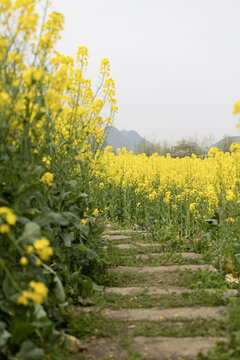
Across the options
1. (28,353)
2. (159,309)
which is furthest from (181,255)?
(28,353)

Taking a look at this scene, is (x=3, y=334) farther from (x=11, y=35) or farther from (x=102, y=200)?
(x=102, y=200)

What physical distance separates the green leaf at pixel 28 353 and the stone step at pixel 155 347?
435 millimetres

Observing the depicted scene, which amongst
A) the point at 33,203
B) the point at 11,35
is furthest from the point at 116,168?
the point at 11,35

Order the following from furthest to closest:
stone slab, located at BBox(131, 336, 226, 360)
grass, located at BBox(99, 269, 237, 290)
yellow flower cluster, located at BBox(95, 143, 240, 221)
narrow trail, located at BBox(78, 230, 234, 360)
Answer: yellow flower cluster, located at BBox(95, 143, 240, 221) → grass, located at BBox(99, 269, 237, 290) → narrow trail, located at BBox(78, 230, 234, 360) → stone slab, located at BBox(131, 336, 226, 360)

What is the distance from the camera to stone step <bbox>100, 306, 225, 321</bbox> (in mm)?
3014

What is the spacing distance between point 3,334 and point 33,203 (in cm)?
129

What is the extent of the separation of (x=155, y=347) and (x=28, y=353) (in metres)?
0.88

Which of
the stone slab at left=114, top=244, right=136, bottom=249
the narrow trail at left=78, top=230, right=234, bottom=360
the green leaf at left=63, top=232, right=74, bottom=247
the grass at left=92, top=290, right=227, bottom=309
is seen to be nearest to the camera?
the narrow trail at left=78, top=230, right=234, bottom=360

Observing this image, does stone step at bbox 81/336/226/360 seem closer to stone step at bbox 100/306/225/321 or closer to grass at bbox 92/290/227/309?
stone step at bbox 100/306/225/321

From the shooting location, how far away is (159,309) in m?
3.23

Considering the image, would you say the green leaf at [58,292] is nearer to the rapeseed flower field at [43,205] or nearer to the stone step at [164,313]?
the rapeseed flower field at [43,205]

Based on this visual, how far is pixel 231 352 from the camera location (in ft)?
7.08

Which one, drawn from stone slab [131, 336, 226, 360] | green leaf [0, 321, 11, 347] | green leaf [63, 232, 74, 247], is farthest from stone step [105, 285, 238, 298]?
green leaf [0, 321, 11, 347]

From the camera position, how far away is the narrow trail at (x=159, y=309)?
8.14 feet
